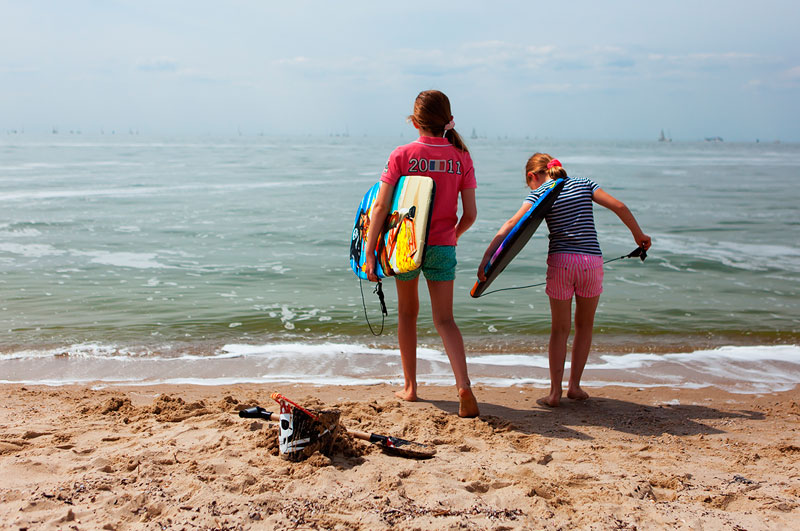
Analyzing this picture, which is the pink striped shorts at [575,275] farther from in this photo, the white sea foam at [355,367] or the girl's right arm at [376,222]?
the white sea foam at [355,367]

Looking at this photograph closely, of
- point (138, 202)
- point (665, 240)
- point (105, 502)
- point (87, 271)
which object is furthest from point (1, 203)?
point (105, 502)

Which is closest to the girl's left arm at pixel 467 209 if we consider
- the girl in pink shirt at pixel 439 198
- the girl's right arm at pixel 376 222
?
the girl in pink shirt at pixel 439 198

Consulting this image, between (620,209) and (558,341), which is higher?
(620,209)

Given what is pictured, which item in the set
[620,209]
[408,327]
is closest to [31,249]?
[408,327]

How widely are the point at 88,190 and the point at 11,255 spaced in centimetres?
1386

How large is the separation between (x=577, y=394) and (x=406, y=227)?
2001 mm

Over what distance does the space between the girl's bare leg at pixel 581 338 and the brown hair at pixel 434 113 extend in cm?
150

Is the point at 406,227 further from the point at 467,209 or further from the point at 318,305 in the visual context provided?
the point at 318,305

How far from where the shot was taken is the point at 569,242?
4.63m

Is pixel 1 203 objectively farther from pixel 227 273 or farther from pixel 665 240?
pixel 665 240

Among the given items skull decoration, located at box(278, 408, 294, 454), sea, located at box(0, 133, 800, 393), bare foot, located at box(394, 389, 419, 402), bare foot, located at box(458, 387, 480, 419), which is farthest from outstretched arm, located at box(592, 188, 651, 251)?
skull decoration, located at box(278, 408, 294, 454)

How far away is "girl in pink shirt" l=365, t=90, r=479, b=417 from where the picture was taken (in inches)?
165

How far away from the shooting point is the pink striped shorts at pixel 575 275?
459 centimetres

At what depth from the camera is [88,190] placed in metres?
24.5
